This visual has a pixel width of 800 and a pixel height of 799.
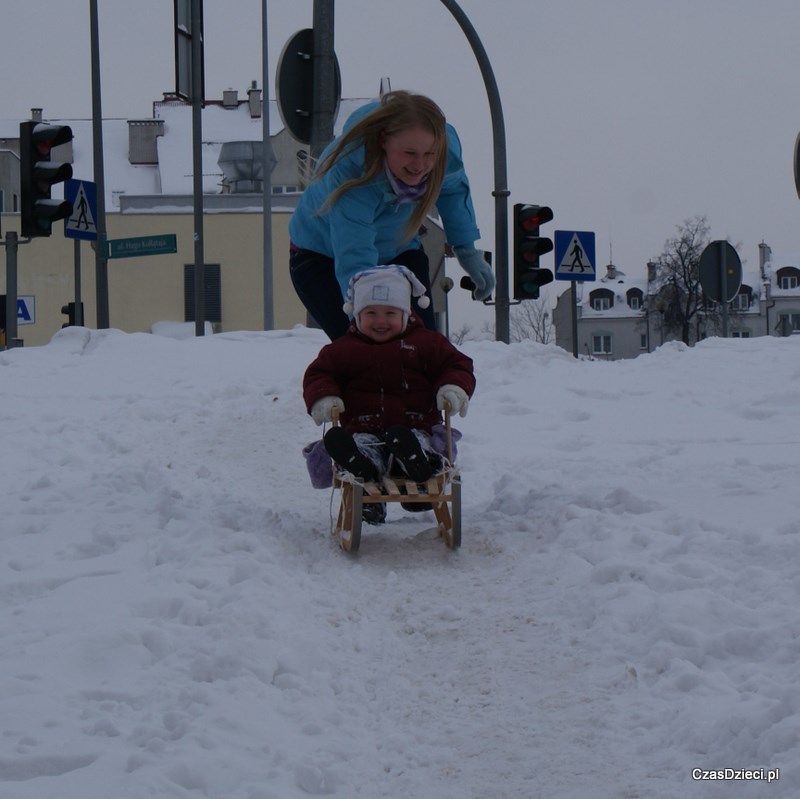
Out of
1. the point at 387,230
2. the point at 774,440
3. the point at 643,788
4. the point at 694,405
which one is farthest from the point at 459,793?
the point at 694,405

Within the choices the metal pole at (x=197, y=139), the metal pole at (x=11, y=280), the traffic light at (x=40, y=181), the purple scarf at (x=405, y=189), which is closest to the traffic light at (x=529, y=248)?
the metal pole at (x=197, y=139)

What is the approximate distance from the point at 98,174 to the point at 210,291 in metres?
27.6

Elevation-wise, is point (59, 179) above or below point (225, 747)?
above

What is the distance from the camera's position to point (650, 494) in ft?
19.7

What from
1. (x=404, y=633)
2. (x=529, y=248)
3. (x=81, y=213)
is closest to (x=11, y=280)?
(x=81, y=213)

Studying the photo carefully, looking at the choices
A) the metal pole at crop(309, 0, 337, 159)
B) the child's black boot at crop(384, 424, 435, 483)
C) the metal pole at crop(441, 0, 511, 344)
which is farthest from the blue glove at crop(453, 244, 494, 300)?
the metal pole at crop(441, 0, 511, 344)

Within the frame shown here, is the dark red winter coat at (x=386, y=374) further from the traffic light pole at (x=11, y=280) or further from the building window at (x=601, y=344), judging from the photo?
the building window at (x=601, y=344)

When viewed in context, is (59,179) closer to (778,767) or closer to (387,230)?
(387,230)

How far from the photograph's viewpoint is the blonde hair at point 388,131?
5.29 m

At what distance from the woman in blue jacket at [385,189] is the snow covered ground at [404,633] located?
1.26 metres

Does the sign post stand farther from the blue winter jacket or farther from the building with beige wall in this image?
the building with beige wall

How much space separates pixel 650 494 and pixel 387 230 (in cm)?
175

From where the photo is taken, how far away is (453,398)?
17.1 feet

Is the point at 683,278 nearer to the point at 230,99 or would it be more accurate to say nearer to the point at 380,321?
the point at 230,99
